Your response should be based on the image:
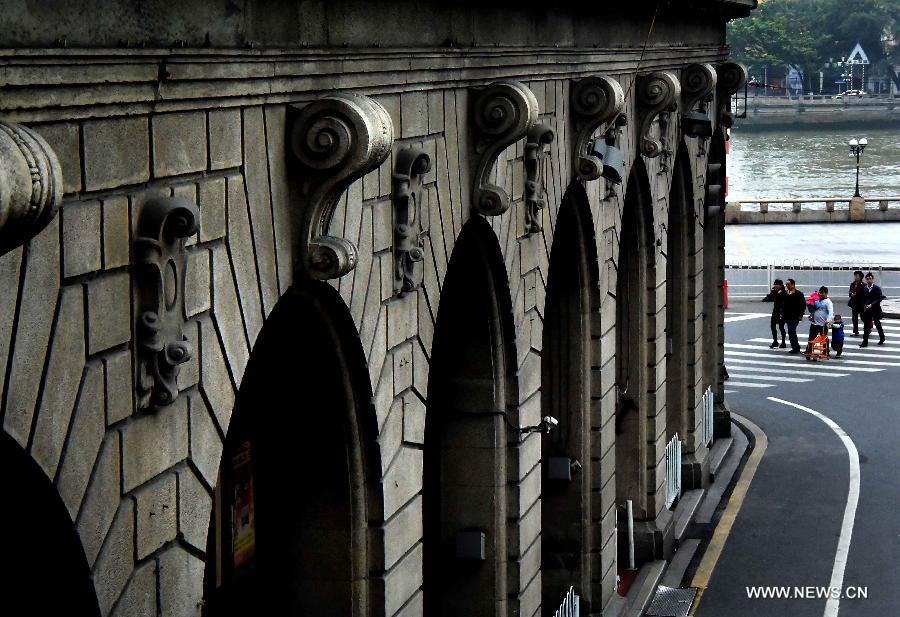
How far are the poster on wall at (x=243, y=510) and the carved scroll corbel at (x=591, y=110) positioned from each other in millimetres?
5754

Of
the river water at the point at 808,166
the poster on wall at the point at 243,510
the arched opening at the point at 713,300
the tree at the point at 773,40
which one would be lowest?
the river water at the point at 808,166

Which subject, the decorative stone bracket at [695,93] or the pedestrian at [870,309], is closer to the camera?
the decorative stone bracket at [695,93]

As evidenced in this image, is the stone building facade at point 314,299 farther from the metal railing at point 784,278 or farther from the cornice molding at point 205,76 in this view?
the metal railing at point 784,278

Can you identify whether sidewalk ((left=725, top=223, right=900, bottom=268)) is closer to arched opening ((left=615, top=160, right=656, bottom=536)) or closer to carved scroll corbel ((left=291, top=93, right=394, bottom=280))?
arched opening ((left=615, top=160, right=656, bottom=536))

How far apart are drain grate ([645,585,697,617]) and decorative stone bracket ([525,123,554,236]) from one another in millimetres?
6440

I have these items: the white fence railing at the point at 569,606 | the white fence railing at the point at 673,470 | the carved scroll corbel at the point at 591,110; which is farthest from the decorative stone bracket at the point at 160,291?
the white fence railing at the point at 673,470

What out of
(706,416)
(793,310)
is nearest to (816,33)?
(793,310)

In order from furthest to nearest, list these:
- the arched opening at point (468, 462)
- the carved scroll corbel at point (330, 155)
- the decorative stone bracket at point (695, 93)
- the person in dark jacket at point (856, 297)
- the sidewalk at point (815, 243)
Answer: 1. the sidewalk at point (815, 243)
2. the person in dark jacket at point (856, 297)
3. the decorative stone bracket at point (695, 93)
4. the arched opening at point (468, 462)
5. the carved scroll corbel at point (330, 155)

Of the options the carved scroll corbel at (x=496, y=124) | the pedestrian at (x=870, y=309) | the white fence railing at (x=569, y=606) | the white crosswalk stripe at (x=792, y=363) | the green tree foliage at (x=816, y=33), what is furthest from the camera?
the green tree foliage at (x=816, y=33)

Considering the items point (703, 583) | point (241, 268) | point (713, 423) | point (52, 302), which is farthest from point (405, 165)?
point (713, 423)

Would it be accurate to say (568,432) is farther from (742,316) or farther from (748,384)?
(742,316)

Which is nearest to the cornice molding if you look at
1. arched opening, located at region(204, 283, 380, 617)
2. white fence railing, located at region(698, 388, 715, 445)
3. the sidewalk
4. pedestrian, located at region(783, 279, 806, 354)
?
arched opening, located at region(204, 283, 380, 617)

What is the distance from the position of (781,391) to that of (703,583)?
1281 centimetres

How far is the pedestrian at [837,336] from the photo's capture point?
117 ft
